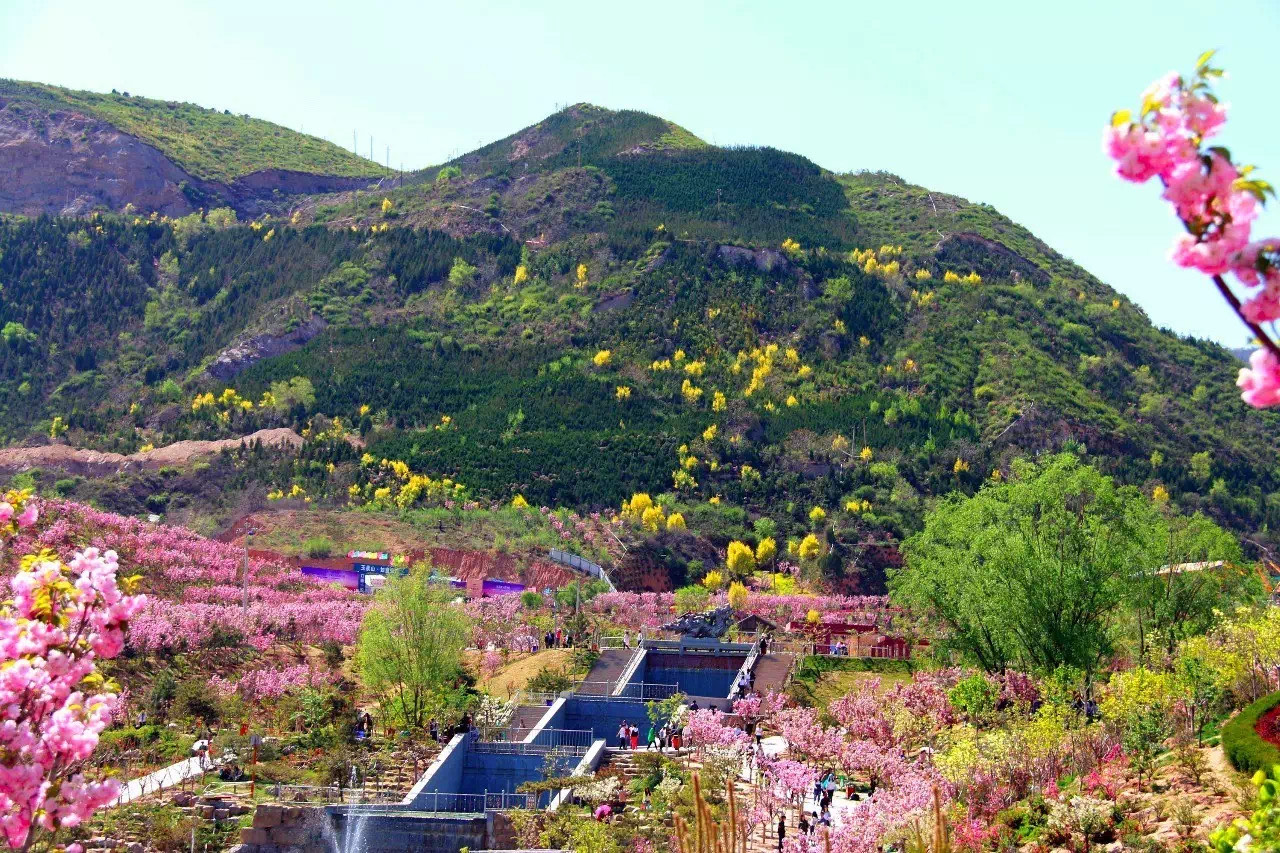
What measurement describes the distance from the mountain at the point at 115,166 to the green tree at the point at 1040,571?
135 meters

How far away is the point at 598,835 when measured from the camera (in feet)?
94.1

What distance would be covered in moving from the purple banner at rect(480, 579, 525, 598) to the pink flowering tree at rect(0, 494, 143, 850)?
65011 millimetres

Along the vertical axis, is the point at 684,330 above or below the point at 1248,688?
above

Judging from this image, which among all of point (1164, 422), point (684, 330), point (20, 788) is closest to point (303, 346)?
point (684, 330)

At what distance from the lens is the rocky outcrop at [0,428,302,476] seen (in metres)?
103

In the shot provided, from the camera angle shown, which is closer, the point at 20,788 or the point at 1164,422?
the point at 20,788

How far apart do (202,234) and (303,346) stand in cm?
3477

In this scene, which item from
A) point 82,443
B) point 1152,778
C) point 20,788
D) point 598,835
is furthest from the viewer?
point 82,443

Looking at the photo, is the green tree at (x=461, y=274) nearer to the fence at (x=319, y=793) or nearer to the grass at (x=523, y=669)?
the grass at (x=523, y=669)

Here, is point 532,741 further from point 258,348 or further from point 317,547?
point 258,348

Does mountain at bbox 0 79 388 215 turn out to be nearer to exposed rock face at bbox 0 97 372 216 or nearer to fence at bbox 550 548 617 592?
exposed rock face at bbox 0 97 372 216

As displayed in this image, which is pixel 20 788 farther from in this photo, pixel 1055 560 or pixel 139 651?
pixel 139 651

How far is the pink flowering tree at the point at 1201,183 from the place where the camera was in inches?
Answer: 284

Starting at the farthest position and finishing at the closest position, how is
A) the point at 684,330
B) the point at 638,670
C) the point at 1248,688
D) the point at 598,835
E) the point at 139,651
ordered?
the point at 684,330, the point at 638,670, the point at 139,651, the point at 1248,688, the point at 598,835
